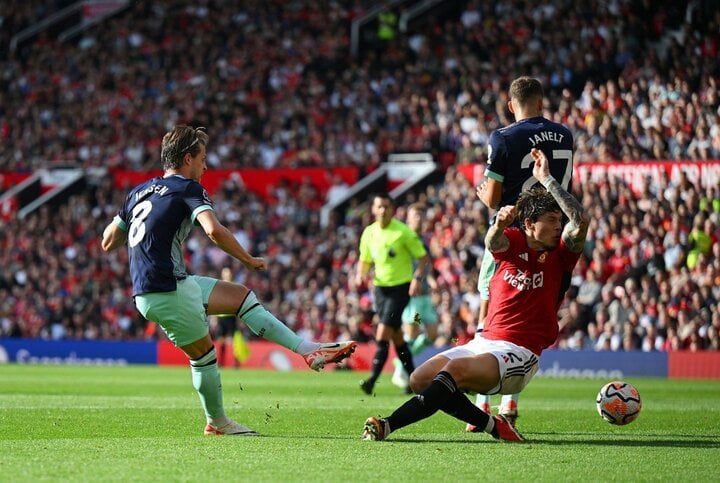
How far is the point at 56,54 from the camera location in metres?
38.2

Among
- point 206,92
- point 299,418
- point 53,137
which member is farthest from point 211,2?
point 299,418

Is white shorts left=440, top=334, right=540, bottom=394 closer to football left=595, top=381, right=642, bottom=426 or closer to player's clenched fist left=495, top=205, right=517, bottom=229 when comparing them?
player's clenched fist left=495, top=205, right=517, bottom=229

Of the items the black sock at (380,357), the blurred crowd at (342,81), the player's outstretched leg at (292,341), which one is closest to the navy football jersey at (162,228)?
the player's outstretched leg at (292,341)

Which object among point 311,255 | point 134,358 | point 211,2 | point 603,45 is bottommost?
point 134,358

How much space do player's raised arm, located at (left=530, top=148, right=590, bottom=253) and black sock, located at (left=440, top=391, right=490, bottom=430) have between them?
1.28m

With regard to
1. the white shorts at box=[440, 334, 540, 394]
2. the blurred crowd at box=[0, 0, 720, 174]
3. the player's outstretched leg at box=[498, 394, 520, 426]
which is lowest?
the player's outstretched leg at box=[498, 394, 520, 426]

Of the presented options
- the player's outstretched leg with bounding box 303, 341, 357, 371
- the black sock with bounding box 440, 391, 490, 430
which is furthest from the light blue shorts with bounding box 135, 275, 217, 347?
the black sock with bounding box 440, 391, 490, 430

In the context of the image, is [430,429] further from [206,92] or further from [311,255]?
[206,92]

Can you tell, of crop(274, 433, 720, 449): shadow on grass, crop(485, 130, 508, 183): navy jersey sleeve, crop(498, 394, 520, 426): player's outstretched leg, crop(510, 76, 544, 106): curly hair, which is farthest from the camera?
crop(498, 394, 520, 426): player's outstretched leg

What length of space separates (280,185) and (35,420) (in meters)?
20.8

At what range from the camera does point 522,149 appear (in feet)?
29.8

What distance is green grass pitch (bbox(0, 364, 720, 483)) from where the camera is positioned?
6641 mm

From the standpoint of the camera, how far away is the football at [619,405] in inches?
357

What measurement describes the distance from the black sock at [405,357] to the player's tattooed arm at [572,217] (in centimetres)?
628
